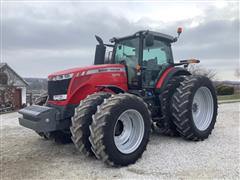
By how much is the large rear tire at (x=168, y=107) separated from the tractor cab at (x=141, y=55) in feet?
1.18

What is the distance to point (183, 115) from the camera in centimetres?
539

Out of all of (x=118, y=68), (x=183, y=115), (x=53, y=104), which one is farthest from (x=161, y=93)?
(x=53, y=104)

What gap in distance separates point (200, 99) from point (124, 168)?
122 inches

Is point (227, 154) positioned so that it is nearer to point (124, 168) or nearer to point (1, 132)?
point (124, 168)

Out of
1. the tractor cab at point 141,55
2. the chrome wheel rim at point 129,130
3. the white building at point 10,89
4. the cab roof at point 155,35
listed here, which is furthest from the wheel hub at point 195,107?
the white building at point 10,89

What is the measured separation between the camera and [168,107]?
5691 millimetres

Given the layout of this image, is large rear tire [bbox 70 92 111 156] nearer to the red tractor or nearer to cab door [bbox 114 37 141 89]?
the red tractor

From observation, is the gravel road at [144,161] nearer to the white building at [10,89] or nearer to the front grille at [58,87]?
the front grille at [58,87]

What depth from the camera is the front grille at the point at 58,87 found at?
492 centimetres

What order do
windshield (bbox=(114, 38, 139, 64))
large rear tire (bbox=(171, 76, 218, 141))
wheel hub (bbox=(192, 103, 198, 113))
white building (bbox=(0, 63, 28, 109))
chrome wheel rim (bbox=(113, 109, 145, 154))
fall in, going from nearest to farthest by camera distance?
chrome wheel rim (bbox=(113, 109, 145, 154))
large rear tire (bbox=(171, 76, 218, 141))
windshield (bbox=(114, 38, 139, 64))
wheel hub (bbox=(192, 103, 198, 113))
white building (bbox=(0, 63, 28, 109))

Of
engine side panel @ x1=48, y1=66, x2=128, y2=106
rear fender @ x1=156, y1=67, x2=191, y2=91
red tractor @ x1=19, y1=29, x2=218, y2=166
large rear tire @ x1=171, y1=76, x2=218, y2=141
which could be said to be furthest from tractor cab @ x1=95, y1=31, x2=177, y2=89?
large rear tire @ x1=171, y1=76, x2=218, y2=141

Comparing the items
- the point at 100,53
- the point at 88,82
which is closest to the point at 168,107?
the point at 88,82

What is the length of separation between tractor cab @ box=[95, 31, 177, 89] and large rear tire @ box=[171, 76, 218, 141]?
2.45 feet

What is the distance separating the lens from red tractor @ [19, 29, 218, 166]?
4211mm
